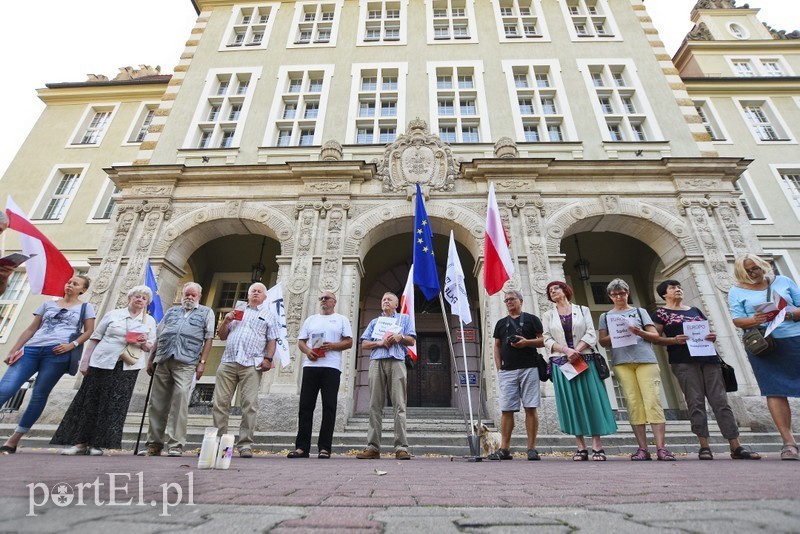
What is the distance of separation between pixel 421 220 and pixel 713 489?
5654 millimetres

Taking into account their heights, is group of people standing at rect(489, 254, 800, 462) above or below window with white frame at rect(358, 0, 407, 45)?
below

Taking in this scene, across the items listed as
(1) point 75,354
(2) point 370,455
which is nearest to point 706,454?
(2) point 370,455

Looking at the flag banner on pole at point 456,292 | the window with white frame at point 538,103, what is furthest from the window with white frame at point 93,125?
the flag banner on pole at point 456,292

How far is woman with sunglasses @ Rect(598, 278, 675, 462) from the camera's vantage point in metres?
4.29

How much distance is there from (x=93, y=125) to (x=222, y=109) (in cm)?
830

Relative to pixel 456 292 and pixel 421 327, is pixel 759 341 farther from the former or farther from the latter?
pixel 421 327

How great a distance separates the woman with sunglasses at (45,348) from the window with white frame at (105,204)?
36.2 feet

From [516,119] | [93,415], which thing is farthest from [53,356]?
[516,119]

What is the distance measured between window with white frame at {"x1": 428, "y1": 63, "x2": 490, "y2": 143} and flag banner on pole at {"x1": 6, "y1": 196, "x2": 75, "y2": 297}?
9237 millimetres

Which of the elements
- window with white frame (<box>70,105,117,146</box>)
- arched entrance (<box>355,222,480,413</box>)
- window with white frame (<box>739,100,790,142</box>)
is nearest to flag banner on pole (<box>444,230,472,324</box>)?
arched entrance (<box>355,222,480,413</box>)

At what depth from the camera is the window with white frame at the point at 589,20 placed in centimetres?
1327

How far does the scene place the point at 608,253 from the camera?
12.4 metres

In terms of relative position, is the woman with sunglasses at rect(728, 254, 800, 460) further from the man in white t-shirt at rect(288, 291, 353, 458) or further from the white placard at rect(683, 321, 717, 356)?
the man in white t-shirt at rect(288, 291, 353, 458)

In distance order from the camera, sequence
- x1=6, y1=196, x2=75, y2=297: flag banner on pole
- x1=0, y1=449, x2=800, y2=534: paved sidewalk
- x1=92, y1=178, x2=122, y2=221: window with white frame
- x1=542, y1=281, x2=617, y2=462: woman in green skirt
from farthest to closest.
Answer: x1=92, y1=178, x2=122, y2=221: window with white frame, x1=6, y1=196, x2=75, y2=297: flag banner on pole, x1=542, y1=281, x2=617, y2=462: woman in green skirt, x1=0, y1=449, x2=800, y2=534: paved sidewalk
